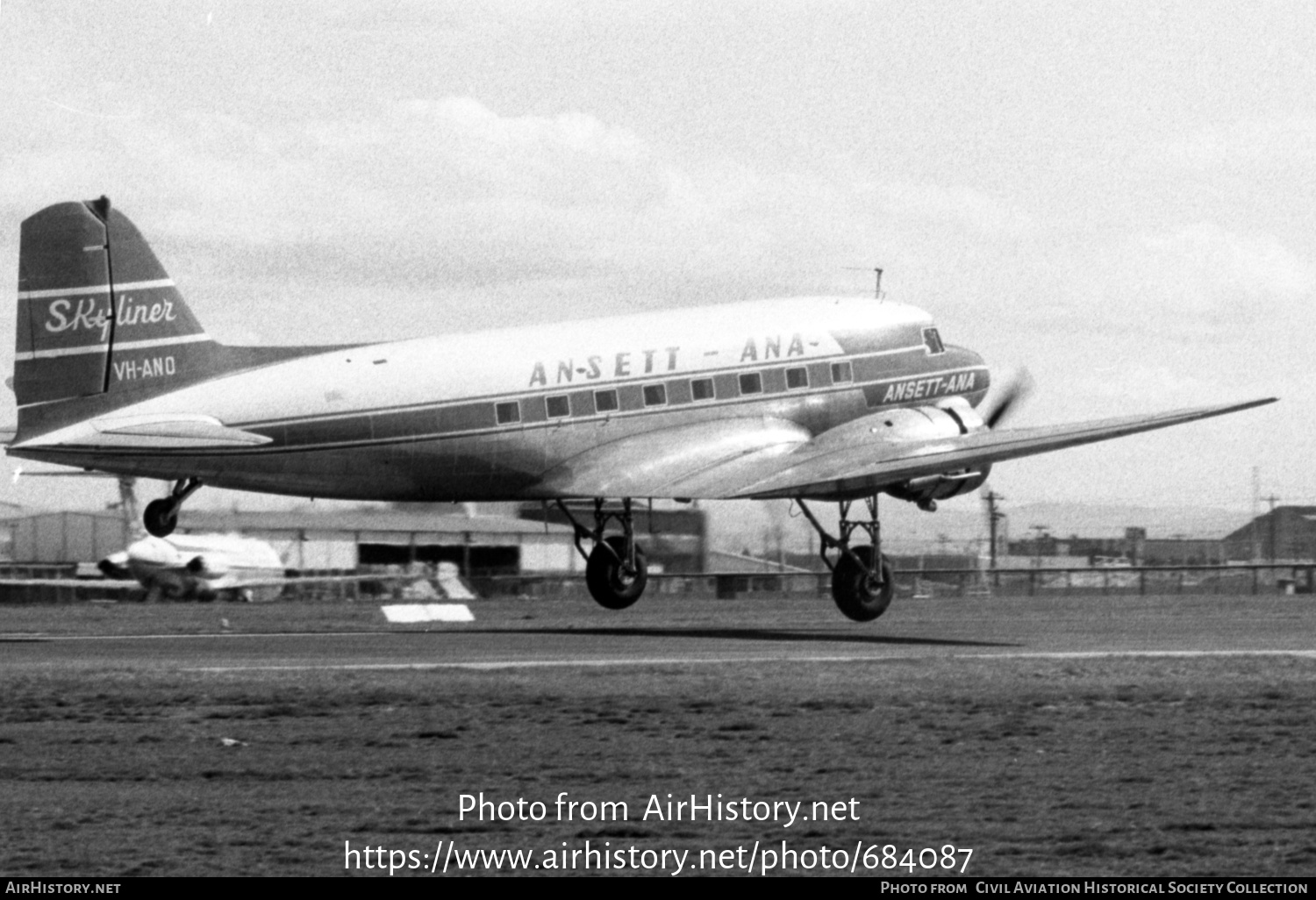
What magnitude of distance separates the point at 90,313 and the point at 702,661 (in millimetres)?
13196

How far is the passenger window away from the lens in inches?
1570

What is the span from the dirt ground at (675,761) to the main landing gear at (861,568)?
7067 millimetres

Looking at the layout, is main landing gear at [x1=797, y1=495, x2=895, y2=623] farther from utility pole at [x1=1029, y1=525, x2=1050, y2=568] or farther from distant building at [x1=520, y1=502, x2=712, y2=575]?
utility pole at [x1=1029, y1=525, x2=1050, y2=568]

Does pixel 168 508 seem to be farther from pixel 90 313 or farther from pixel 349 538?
pixel 349 538

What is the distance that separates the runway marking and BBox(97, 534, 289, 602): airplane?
138 feet

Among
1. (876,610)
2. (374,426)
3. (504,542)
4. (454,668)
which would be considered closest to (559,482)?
(374,426)

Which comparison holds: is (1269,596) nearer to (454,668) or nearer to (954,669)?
(954,669)

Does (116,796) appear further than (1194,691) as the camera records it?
No

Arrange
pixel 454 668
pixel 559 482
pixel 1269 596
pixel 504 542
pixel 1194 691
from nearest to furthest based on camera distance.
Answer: pixel 1194 691 < pixel 454 668 < pixel 559 482 < pixel 1269 596 < pixel 504 542

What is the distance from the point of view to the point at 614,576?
135 ft

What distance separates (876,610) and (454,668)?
12001mm

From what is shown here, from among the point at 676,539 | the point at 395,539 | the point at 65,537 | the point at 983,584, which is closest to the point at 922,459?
the point at 676,539

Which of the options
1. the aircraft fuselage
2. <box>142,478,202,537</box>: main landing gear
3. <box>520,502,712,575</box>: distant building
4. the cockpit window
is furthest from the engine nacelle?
<box>520,502,712,575</box>: distant building
